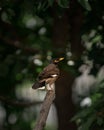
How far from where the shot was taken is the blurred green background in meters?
5.06

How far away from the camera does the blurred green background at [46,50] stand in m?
5.06

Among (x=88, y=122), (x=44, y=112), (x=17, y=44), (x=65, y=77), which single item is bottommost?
(x=44, y=112)

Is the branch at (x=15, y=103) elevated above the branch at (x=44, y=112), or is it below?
above

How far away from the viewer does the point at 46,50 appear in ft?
17.8

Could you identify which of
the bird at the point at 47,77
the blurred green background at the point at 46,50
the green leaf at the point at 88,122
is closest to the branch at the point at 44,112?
the bird at the point at 47,77

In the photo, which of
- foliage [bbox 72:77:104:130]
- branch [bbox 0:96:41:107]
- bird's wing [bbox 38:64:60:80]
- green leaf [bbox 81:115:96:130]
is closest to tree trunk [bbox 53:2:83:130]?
branch [bbox 0:96:41:107]

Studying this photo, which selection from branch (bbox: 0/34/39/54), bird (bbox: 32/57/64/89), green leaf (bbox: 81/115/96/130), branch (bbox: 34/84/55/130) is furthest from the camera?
branch (bbox: 0/34/39/54)

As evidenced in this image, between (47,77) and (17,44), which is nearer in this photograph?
(47,77)

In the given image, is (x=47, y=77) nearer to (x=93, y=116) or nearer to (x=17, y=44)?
(x=93, y=116)

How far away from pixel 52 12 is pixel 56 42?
1.55 ft

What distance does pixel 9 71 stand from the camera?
222 inches

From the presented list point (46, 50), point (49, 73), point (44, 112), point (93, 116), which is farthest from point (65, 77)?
point (44, 112)

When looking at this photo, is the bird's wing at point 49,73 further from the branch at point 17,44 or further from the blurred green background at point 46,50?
the branch at point 17,44

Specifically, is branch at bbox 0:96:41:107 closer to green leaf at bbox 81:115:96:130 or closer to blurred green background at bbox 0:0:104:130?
blurred green background at bbox 0:0:104:130
